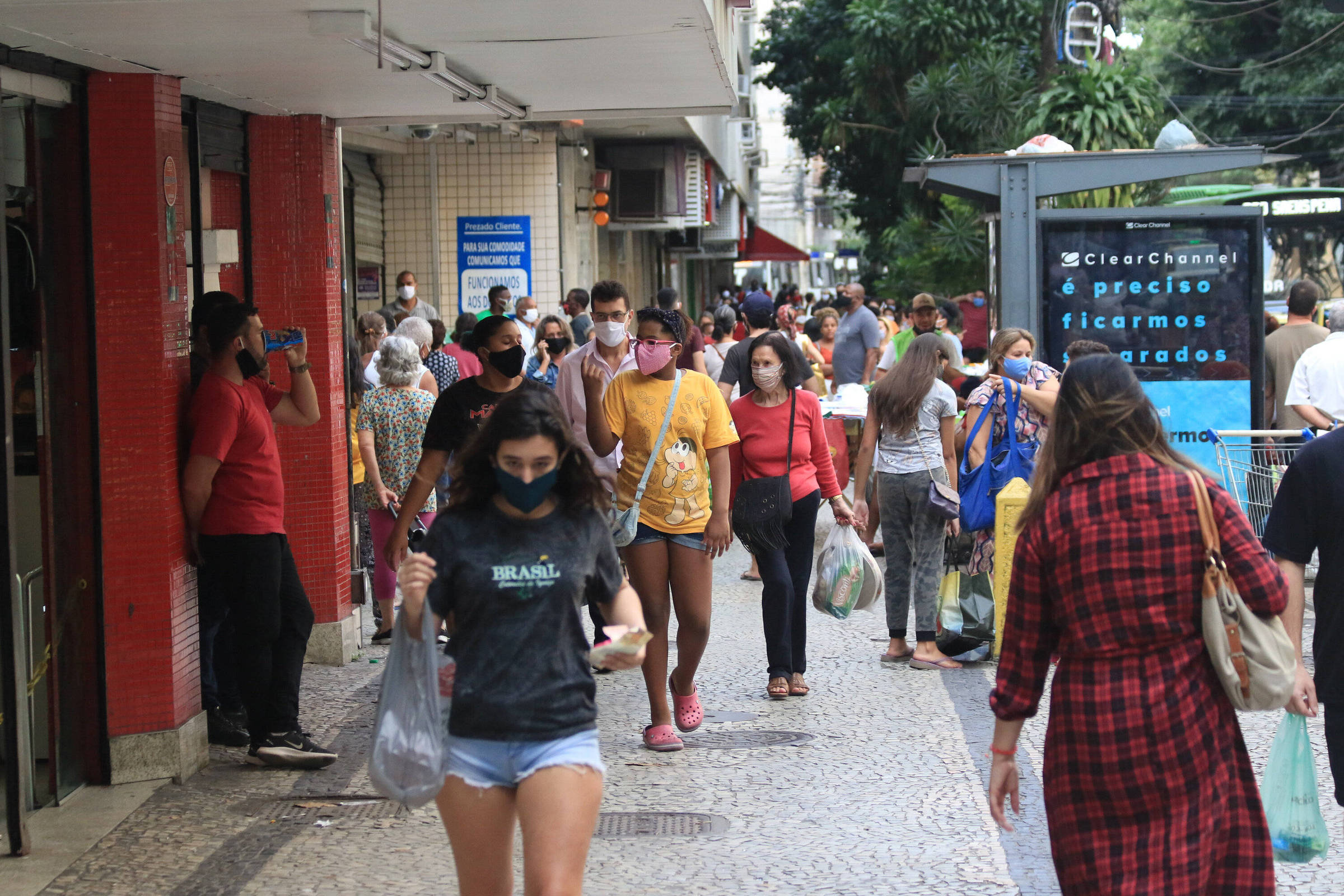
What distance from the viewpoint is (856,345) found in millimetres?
14266

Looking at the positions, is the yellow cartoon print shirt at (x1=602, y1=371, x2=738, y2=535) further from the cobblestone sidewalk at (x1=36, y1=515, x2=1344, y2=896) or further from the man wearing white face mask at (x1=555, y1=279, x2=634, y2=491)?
the cobblestone sidewalk at (x1=36, y1=515, x2=1344, y2=896)

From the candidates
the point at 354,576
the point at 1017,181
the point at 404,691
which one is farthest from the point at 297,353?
the point at 1017,181

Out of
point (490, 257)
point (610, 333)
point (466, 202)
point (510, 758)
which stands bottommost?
point (510, 758)

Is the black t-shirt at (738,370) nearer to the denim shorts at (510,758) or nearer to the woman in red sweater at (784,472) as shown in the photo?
the woman in red sweater at (784,472)

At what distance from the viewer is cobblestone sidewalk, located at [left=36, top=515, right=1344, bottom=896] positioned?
4.83m

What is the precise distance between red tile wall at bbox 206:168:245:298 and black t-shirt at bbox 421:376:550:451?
1883mm

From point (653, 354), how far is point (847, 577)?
183 cm

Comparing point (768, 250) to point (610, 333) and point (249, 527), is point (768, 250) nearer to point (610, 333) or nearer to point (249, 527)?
point (610, 333)

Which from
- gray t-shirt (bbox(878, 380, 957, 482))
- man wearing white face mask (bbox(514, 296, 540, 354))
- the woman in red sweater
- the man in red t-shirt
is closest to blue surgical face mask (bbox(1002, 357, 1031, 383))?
gray t-shirt (bbox(878, 380, 957, 482))

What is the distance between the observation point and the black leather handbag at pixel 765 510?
282 inches

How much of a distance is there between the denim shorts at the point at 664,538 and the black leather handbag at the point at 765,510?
0.88 m

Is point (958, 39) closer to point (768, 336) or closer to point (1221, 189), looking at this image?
point (1221, 189)

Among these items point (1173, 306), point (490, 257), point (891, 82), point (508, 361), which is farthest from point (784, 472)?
point (891, 82)

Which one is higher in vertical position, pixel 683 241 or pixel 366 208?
pixel 683 241
